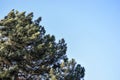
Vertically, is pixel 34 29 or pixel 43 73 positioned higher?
pixel 34 29

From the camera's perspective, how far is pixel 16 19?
108 feet

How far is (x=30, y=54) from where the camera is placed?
3011cm

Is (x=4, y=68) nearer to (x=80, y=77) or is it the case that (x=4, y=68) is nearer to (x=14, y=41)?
(x=14, y=41)

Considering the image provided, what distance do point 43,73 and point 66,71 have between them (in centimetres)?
297

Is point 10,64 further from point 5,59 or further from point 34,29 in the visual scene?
point 34,29

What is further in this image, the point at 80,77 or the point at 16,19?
the point at 16,19

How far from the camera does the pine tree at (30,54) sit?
28.5 metres

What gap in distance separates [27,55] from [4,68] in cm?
250

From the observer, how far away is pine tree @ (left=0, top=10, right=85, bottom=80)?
93.7 ft

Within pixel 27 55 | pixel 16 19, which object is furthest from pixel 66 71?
pixel 16 19

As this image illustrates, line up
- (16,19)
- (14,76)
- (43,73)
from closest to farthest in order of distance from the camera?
(14,76) < (43,73) < (16,19)

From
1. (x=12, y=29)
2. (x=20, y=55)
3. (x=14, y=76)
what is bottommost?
(x=14, y=76)

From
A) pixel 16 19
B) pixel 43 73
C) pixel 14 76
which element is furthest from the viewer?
pixel 16 19

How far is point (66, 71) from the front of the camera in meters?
28.3
